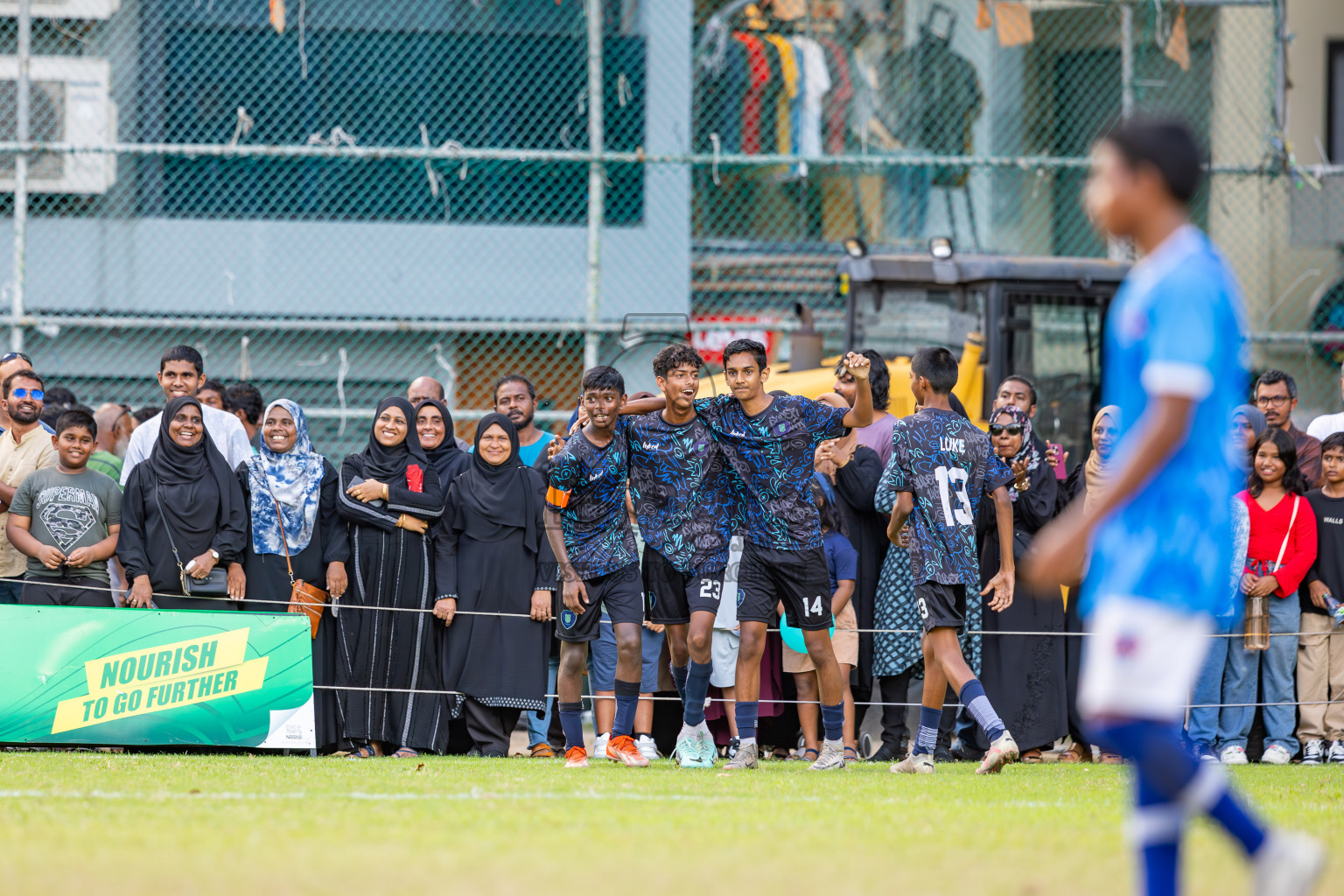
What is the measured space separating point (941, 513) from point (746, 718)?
5.00ft

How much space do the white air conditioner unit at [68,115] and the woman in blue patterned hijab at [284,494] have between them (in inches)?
312

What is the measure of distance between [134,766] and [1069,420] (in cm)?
807

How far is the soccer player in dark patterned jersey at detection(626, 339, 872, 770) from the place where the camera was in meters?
8.17

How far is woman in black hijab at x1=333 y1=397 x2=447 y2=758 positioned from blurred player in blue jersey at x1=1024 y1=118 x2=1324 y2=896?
6141 mm

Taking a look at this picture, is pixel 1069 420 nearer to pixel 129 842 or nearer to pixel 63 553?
pixel 63 553

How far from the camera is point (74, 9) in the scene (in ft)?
53.4

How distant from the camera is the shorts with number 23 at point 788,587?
816 cm

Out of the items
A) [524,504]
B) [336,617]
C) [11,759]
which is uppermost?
[524,504]

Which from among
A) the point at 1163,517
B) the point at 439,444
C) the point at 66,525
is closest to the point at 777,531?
the point at 439,444


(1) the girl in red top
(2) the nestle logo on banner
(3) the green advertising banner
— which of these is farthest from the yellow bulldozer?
(3) the green advertising banner

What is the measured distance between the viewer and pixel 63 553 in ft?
29.7

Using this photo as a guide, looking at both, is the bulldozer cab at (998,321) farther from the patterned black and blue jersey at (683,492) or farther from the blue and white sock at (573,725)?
the blue and white sock at (573,725)

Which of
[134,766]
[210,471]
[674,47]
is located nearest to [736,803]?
[134,766]

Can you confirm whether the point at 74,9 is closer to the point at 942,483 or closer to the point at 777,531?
the point at 777,531
